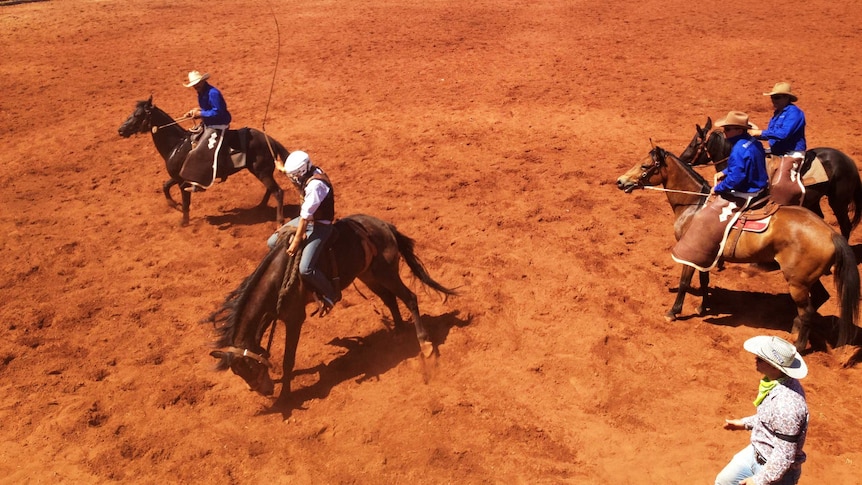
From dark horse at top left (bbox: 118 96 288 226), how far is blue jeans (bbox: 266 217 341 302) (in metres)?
4.08

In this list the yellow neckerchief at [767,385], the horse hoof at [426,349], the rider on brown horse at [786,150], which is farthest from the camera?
the rider on brown horse at [786,150]

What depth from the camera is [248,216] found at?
37.1 feet

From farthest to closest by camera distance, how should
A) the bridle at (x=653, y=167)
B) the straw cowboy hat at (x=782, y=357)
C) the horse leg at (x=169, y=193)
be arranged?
the horse leg at (x=169, y=193)
the bridle at (x=653, y=167)
the straw cowboy hat at (x=782, y=357)

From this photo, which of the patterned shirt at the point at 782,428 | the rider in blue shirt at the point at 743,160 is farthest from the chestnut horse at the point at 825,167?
the patterned shirt at the point at 782,428

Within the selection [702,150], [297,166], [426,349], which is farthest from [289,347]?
[702,150]

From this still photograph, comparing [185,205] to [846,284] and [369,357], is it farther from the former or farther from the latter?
[846,284]

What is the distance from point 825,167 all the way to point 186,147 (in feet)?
34.0

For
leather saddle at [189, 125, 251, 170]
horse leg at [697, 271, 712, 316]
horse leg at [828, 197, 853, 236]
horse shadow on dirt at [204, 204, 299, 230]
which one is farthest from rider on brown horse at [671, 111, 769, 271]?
leather saddle at [189, 125, 251, 170]

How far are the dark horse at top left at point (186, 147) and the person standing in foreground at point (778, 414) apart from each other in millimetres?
8364

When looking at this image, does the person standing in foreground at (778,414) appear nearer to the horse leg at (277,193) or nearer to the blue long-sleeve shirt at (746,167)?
the blue long-sleeve shirt at (746,167)

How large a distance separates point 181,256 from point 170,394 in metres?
3.50

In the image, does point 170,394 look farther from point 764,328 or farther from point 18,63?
point 18,63

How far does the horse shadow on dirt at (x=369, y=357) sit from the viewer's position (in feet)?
23.4

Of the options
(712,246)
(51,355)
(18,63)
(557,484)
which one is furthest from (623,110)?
(18,63)
